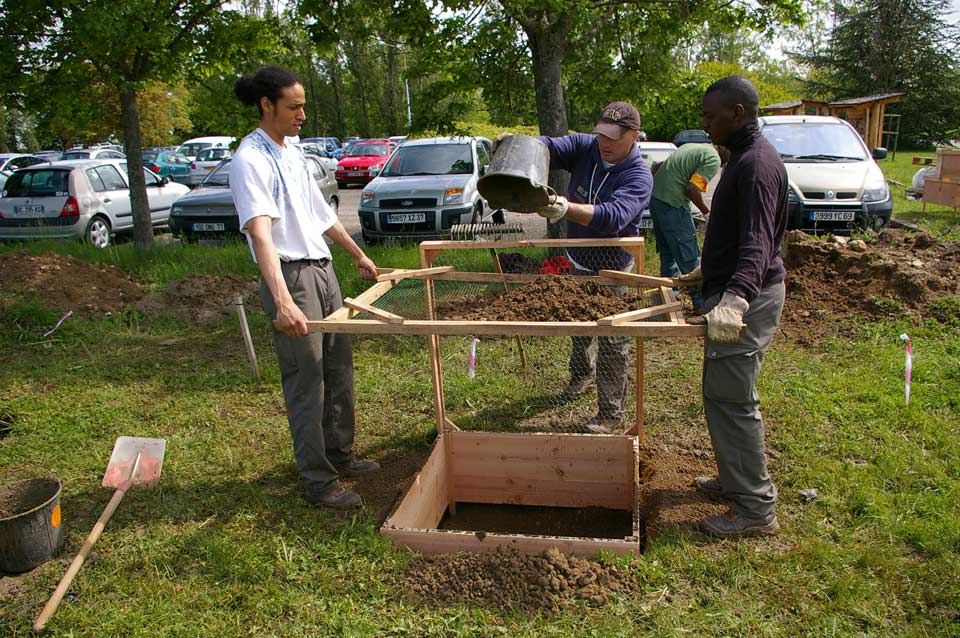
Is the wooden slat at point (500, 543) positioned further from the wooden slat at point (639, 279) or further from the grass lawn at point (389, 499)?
the wooden slat at point (639, 279)

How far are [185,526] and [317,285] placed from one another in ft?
4.49

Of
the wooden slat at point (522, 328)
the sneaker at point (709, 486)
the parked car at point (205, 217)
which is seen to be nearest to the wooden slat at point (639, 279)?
the wooden slat at point (522, 328)

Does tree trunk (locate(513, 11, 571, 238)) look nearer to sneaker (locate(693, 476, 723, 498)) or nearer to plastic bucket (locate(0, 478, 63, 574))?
sneaker (locate(693, 476, 723, 498))

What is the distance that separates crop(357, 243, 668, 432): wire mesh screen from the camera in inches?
131

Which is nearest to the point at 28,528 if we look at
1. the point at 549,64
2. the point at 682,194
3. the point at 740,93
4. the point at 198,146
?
the point at 740,93

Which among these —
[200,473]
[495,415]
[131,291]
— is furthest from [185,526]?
[131,291]

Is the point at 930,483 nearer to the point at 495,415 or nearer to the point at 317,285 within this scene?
the point at 495,415

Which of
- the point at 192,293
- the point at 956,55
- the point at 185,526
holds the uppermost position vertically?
the point at 956,55

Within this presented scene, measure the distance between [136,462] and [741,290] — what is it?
3160 mm

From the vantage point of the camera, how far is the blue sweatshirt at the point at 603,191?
370 centimetres

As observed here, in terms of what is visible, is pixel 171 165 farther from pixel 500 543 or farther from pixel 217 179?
pixel 500 543

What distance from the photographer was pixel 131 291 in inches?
300

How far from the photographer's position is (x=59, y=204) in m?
10.7

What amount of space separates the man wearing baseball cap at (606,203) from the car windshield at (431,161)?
263 inches
